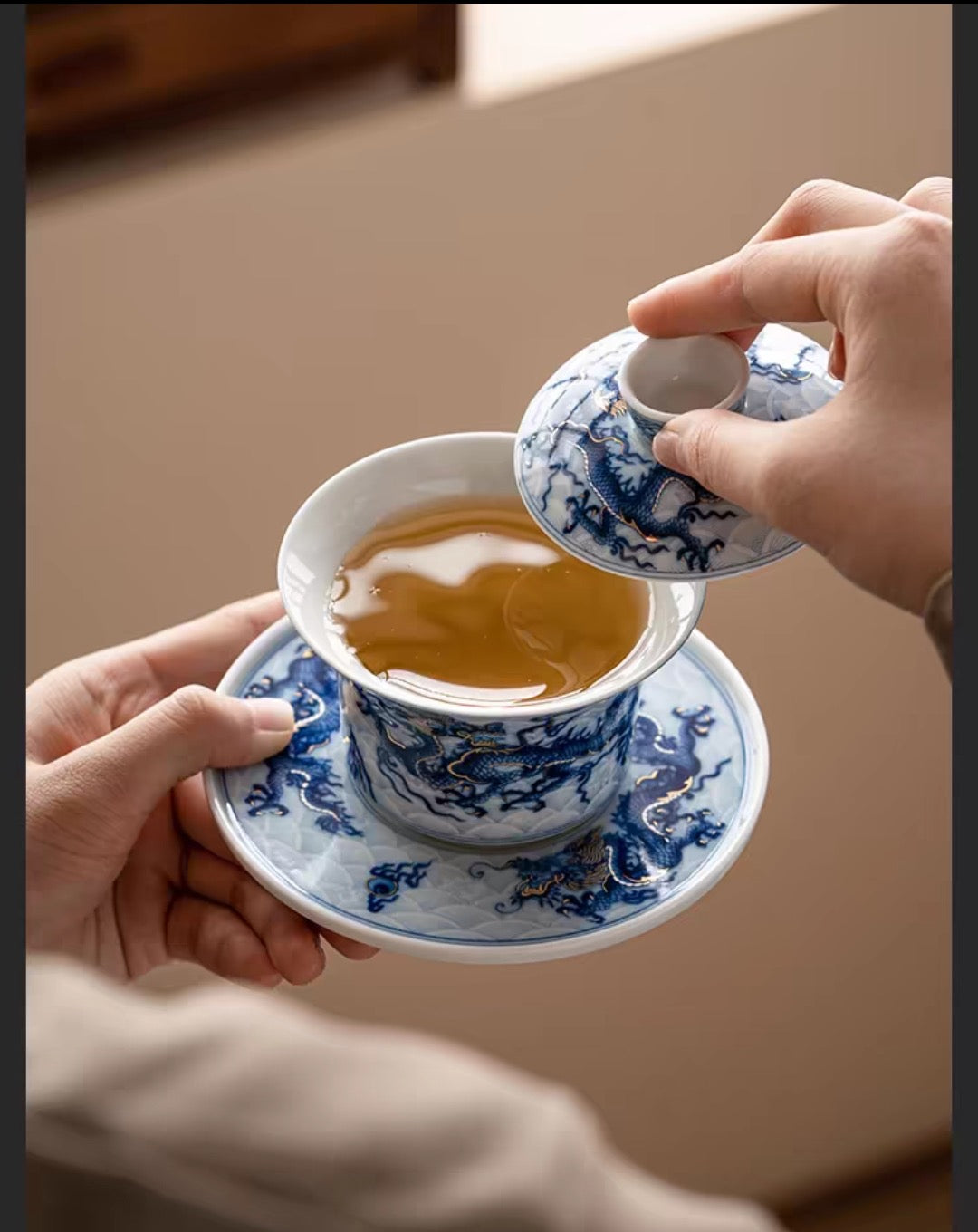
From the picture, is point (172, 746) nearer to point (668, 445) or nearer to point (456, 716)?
point (456, 716)

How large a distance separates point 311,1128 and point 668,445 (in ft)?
1.61

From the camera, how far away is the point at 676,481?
2.83 ft

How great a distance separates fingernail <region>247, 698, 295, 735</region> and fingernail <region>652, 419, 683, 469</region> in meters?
0.35

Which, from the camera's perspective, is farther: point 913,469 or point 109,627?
point 109,627

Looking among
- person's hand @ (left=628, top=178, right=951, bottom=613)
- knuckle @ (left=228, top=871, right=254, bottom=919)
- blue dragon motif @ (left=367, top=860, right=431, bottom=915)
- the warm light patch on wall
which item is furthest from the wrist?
the warm light patch on wall

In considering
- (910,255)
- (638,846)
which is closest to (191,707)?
(638,846)

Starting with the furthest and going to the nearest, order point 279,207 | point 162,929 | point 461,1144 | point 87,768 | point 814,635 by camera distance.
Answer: point 279,207
point 814,635
point 162,929
point 87,768
point 461,1144

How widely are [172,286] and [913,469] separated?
52.5 inches

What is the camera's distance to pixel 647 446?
88 centimetres

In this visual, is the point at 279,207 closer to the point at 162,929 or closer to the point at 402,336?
the point at 402,336

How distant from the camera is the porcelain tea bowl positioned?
2.96ft

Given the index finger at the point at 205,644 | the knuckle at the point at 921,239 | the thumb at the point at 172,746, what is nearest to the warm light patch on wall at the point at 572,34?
A: the index finger at the point at 205,644

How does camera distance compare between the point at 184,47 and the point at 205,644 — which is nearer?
the point at 205,644

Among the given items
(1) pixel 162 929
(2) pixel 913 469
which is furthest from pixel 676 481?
(1) pixel 162 929
